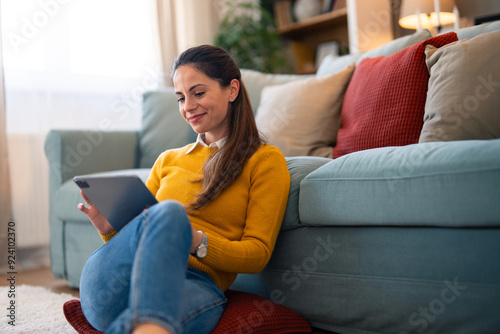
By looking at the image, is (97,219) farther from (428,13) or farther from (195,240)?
(428,13)

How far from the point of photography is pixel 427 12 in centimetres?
242

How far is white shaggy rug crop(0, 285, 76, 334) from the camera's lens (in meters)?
1.34

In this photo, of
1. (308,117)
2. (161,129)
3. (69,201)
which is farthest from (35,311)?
(308,117)

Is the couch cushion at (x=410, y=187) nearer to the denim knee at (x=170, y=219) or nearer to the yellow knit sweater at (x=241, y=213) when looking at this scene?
the yellow knit sweater at (x=241, y=213)

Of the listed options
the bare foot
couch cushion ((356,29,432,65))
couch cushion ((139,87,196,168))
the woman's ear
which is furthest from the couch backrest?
the bare foot

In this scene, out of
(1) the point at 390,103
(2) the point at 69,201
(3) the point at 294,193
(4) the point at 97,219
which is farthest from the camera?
(2) the point at 69,201

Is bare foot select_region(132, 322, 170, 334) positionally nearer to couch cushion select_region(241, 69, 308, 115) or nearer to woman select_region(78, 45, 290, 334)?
woman select_region(78, 45, 290, 334)

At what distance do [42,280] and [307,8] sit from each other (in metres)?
2.58

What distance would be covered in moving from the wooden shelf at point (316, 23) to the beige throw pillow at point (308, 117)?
5.44 ft

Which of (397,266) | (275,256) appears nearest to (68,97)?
(275,256)

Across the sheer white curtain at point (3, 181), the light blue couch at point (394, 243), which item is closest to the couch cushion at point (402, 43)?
the light blue couch at point (394, 243)

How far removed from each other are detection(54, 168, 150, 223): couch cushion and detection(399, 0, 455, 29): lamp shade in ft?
5.27

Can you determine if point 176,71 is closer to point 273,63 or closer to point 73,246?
point 73,246

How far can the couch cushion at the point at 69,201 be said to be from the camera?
6.04 feet
